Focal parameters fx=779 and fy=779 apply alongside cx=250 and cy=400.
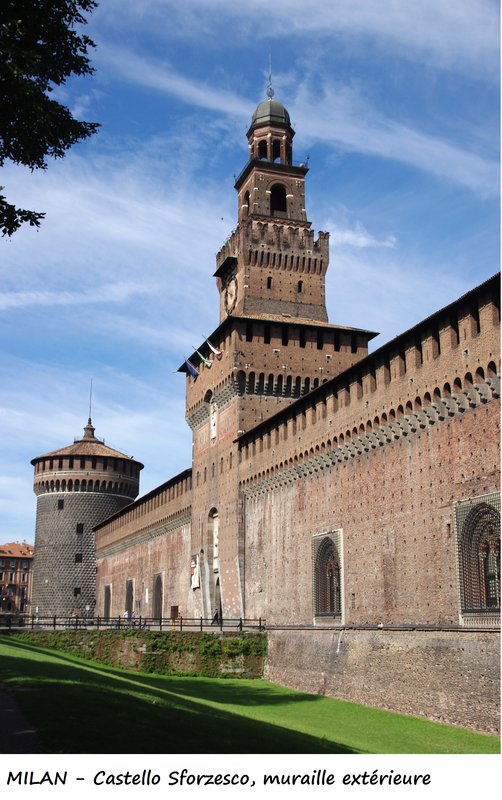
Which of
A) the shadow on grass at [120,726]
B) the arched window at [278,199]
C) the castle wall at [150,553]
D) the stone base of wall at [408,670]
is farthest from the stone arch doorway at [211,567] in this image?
the shadow on grass at [120,726]

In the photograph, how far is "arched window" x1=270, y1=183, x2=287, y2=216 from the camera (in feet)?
147

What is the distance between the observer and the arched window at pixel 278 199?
147ft

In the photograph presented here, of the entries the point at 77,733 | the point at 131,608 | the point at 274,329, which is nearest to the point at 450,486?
the point at 77,733

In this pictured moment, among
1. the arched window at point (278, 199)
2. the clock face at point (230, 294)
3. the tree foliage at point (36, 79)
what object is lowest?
the tree foliage at point (36, 79)

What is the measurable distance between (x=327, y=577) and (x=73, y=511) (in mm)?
42811

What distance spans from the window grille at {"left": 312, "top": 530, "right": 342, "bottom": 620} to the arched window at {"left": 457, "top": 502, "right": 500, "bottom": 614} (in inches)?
281

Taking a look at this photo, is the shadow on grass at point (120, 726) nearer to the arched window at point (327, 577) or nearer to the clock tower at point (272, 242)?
the arched window at point (327, 577)

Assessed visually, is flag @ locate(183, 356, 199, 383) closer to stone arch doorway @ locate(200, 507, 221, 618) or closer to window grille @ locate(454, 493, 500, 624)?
stone arch doorway @ locate(200, 507, 221, 618)

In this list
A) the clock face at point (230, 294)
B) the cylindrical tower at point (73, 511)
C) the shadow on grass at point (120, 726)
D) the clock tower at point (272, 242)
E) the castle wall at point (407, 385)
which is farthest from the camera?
the cylindrical tower at point (73, 511)

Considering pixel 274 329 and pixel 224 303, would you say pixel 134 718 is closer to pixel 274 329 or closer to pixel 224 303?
pixel 274 329

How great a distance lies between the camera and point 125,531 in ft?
201

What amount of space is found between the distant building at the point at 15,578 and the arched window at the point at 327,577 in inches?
3413

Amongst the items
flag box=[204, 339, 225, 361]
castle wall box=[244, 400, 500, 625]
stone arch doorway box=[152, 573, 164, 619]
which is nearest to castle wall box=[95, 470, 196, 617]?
stone arch doorway box=[152, 573, 164, 619]

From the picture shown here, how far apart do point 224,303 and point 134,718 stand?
34008 millimetres
